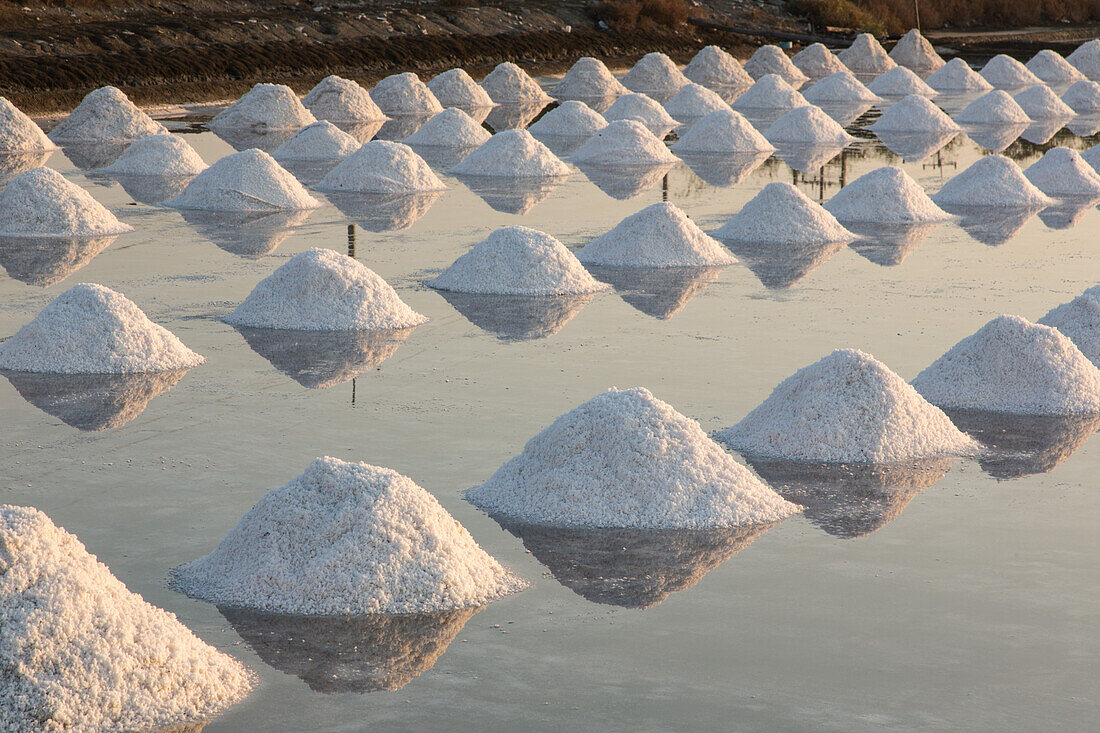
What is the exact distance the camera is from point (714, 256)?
1085cm

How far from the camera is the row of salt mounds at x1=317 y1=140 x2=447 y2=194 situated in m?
14.1

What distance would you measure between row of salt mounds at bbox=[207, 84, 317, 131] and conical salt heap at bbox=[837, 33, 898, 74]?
15.9 meters

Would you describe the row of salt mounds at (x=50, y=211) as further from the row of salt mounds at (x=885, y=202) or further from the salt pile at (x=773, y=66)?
the salt pile at (x=773, y=66)

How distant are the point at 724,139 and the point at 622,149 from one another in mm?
1712

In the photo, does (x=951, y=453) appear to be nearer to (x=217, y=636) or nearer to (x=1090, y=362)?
(x=1090, y=362)

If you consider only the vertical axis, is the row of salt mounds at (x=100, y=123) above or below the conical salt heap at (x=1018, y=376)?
below

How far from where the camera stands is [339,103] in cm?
2050

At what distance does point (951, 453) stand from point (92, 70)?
61.5ft

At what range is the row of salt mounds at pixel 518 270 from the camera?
9.64 metres

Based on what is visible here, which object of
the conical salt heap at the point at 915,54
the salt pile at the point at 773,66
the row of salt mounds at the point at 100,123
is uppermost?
the conical salt heap at the point at 915,54

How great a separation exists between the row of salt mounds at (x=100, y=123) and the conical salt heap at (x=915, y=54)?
20526 mm

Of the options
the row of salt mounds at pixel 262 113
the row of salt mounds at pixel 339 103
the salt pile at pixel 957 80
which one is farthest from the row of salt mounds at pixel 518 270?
the salt pile at pixel 957 80

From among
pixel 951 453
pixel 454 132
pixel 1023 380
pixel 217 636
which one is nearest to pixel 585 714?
pixel 217 636

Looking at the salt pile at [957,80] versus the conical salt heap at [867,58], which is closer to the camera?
the salt pile at [957,80]
